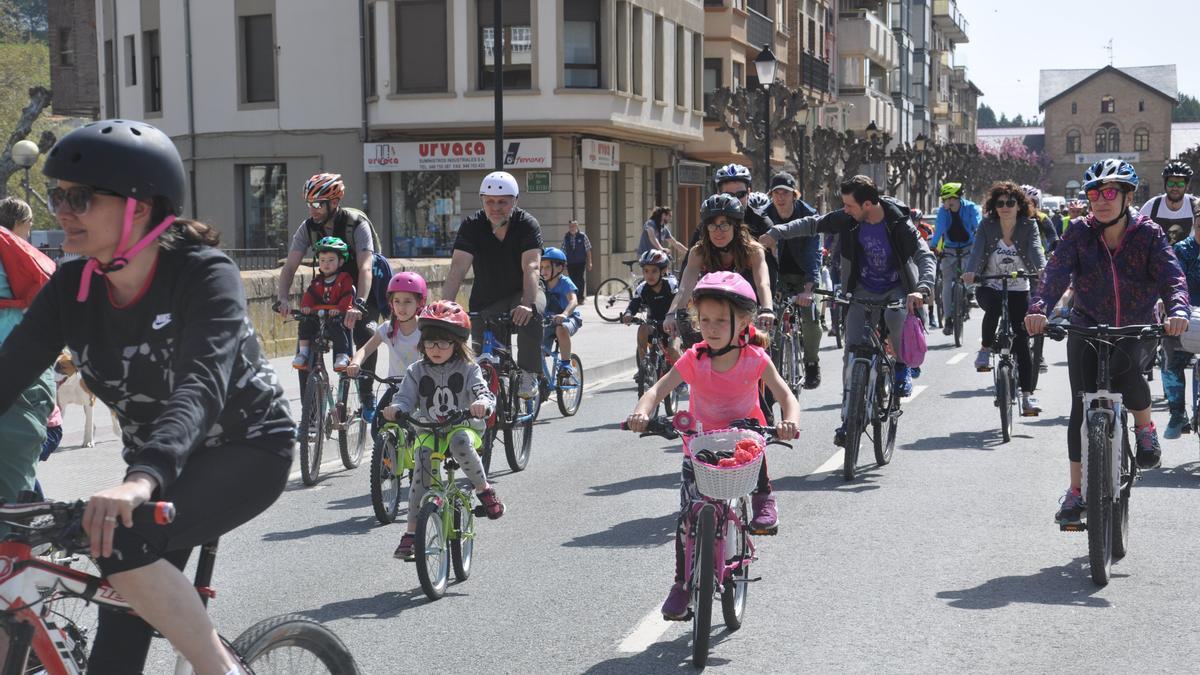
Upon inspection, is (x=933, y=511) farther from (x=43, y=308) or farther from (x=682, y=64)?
(x=682, y=64)

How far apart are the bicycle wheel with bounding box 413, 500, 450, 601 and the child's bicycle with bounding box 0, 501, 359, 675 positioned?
114 inches

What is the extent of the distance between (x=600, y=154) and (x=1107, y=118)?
444 feet

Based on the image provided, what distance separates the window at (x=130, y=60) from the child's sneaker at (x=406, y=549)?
34666 millimetres

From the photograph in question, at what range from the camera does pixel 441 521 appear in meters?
7.02

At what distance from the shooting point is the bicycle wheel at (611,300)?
2839 cm

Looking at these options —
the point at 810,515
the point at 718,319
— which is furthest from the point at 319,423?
the point at 718,319

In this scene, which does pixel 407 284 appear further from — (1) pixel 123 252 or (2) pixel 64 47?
(2) pixel 64 47

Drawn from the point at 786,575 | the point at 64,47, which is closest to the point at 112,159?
the point at 786,575

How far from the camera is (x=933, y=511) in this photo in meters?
9.05

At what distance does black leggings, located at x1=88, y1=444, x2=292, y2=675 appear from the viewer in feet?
11.3

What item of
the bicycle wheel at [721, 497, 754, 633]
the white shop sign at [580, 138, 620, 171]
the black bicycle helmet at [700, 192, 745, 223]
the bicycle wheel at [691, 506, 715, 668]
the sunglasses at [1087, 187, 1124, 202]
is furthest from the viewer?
the white shop sign at [580, 138, 620, 171]

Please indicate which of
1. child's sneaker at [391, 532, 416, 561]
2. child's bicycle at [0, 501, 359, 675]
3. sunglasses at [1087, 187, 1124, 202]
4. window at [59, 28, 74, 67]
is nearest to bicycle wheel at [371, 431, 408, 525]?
child's sneaker at [391, 532, 416, 561]

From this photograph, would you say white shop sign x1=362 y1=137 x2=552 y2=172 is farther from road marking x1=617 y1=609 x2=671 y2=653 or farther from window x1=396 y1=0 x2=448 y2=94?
road marking x1=617 y1=609 x2=671 y2=653

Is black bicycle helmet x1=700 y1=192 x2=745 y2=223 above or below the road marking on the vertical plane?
above
